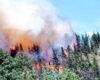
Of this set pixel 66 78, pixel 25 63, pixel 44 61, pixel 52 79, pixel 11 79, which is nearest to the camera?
pixel 66 78

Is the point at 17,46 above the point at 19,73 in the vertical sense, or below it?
above

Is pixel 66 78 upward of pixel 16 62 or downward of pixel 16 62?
downward

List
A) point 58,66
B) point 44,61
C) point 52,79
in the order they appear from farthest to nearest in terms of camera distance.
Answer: point 44,61
point 58,66
point 52,79

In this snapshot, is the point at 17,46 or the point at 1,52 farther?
the point at 17,46

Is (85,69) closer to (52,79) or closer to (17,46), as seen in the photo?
(17,46)

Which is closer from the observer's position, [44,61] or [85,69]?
[85,69]

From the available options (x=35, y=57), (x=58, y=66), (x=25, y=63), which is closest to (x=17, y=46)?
(x=35, y=57)

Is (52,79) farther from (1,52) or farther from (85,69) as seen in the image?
(85,69)

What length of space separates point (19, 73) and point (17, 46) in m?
100

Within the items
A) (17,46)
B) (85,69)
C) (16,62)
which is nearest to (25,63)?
(16,62)

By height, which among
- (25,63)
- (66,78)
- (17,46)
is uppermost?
(17,46)

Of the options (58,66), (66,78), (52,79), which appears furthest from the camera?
(58,66)

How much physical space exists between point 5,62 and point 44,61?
93.8m

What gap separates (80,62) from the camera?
541ft
